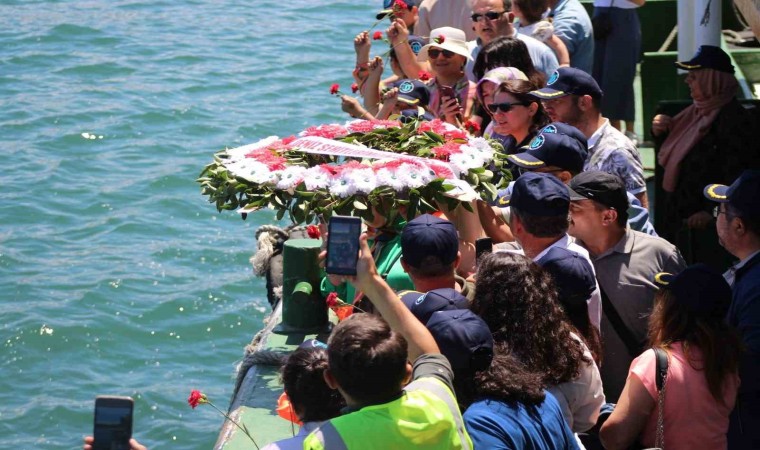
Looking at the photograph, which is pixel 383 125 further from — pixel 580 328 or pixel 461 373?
pixel 461 373

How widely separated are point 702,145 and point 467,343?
3546mm

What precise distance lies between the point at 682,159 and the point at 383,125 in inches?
74.9

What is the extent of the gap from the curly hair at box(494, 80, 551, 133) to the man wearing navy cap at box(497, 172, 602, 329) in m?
1.65

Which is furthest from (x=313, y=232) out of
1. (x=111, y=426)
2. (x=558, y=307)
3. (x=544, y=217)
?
(x=111, y=426)

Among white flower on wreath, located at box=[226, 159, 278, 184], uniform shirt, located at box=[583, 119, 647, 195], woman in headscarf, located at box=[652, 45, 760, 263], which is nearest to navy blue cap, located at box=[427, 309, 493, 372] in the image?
white flower on wreath, located at box=[226, 159, 278, 184]

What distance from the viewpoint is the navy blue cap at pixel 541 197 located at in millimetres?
4910

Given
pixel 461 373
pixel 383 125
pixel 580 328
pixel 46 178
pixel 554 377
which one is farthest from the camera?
pixel 46 178

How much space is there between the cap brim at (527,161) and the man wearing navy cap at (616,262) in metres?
0.42

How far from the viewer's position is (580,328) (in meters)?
4.69

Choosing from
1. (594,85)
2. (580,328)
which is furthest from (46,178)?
(580,328)

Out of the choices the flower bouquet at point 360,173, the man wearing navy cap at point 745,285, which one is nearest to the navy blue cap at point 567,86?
the flower bouquet at point 360,173

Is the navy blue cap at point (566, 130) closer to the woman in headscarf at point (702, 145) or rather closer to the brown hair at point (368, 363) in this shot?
the woman in headscarf at point (702, 145)

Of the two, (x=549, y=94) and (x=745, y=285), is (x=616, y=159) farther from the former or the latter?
(x=745, y=285)

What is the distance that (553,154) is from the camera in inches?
226
